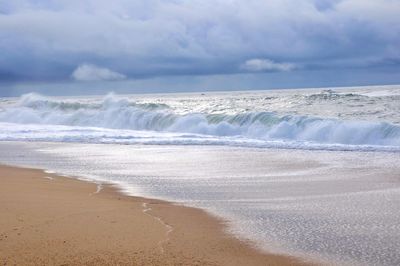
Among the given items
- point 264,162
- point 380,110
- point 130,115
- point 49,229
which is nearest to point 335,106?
point 380,110

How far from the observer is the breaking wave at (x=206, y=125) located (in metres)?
18.1

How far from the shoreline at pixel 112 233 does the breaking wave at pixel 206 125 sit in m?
9.08

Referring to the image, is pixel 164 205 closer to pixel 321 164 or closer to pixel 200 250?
pixel 200 250

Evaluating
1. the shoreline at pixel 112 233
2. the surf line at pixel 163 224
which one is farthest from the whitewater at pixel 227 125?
the shoreline at pixel 112 233

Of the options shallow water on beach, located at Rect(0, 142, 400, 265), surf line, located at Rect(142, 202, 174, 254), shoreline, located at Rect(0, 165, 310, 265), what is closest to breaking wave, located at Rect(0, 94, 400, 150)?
shallow water on beach, located at Rect(0, 142, 400, 265)

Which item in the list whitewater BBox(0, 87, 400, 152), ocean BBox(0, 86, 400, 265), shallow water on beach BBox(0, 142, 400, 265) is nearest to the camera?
shallow water on beach BBox(0, 142, 400, 265)

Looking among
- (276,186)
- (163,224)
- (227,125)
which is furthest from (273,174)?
(227,125)

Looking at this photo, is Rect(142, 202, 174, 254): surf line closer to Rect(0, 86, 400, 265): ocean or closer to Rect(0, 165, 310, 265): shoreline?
Rect(0, 165, 310, 265): shoreline

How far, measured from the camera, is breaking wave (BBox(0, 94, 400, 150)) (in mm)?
18125

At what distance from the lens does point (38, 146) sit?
17016 mm

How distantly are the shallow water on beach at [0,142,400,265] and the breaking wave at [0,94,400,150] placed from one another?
2926mm

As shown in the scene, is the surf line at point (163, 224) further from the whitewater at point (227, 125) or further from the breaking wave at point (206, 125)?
the breaking wave at point (206, 125)

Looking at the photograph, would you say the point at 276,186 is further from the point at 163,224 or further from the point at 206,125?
the point at 206,125

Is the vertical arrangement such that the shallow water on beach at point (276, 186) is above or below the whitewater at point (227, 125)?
below
